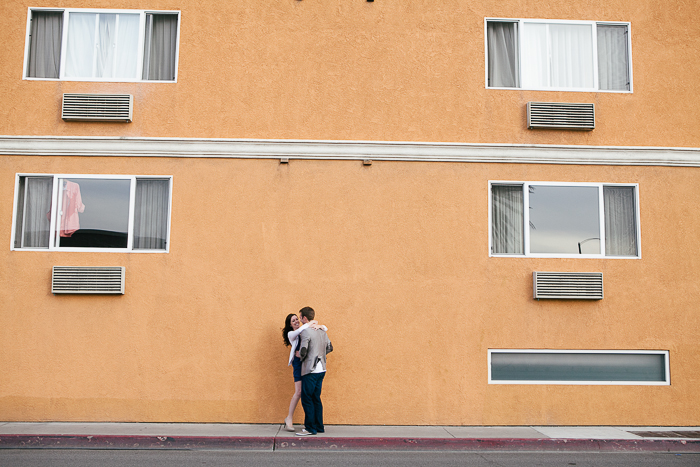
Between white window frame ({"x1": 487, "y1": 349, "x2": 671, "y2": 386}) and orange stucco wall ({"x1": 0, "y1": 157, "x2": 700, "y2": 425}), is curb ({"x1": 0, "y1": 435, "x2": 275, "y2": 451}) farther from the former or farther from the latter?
white window frame ({"x1": 487, "y1": 349, "x2": 671, "y2": 386})

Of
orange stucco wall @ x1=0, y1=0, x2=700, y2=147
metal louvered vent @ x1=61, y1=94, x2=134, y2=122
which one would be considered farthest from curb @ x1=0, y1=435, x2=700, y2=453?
metal louvered vent @ x1=61, y1=94, x2=134, y2=122

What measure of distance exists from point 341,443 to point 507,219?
4.52m

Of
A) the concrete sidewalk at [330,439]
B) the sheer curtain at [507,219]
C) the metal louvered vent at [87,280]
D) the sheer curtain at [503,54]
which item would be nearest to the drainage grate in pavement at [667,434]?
the concrete sidewalk at [330,439]

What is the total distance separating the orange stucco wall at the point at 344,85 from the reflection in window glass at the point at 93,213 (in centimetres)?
90

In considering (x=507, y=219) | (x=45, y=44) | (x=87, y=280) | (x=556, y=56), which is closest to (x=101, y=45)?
(x=45, y=44)

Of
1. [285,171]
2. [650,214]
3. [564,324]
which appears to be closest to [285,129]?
[285,171]

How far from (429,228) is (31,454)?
6.55 metres

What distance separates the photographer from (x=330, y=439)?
8.73 meters

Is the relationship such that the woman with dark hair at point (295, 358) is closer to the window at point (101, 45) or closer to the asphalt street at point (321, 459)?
the asphalt street at point (321, 459)

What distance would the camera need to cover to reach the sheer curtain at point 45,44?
10.5 m

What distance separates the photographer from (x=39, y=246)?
10.2 m

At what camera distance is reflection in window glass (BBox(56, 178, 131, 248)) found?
33.4 feet

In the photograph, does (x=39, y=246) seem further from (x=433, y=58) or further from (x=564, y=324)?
(x=564, y=324)

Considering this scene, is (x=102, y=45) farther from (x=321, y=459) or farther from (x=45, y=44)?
(x=321, y=459)
